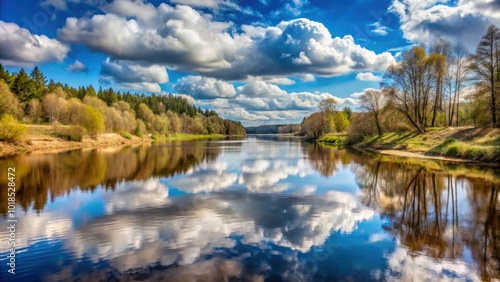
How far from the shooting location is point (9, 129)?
48.1m

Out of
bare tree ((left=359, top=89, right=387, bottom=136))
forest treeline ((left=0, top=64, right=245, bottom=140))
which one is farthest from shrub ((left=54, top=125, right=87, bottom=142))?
bare tree ((left=359, top=89, right=387, bottom=136))

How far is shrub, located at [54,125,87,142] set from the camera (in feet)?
217

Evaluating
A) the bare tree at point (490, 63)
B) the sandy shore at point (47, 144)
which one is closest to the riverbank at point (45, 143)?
the sandy shore at point (47, 144)

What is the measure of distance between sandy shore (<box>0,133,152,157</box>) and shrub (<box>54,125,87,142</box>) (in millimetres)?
1450

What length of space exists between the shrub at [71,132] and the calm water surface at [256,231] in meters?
50.4

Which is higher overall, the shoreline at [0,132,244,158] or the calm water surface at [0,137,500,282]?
the shoreline at [0,132,244,158]

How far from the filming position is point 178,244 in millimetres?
9789

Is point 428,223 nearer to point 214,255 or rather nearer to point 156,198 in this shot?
point 214,255

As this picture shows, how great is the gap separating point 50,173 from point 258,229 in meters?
21.3

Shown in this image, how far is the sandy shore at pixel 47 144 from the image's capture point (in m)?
47.3

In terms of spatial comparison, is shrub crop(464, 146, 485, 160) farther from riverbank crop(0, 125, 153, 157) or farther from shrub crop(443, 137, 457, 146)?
riverbank crop(0, 125, 153, 157)

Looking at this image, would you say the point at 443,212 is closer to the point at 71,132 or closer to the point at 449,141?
the point at 449,141

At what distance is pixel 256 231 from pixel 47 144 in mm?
60814

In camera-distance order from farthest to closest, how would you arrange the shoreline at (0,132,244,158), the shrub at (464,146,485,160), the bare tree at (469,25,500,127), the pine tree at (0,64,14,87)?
the pine tree at (0,64,14,87) → the shoreline at (0,132,244,158) → the bare tree at (469,25,500,127) → the shrub at (464,146,485,160)
